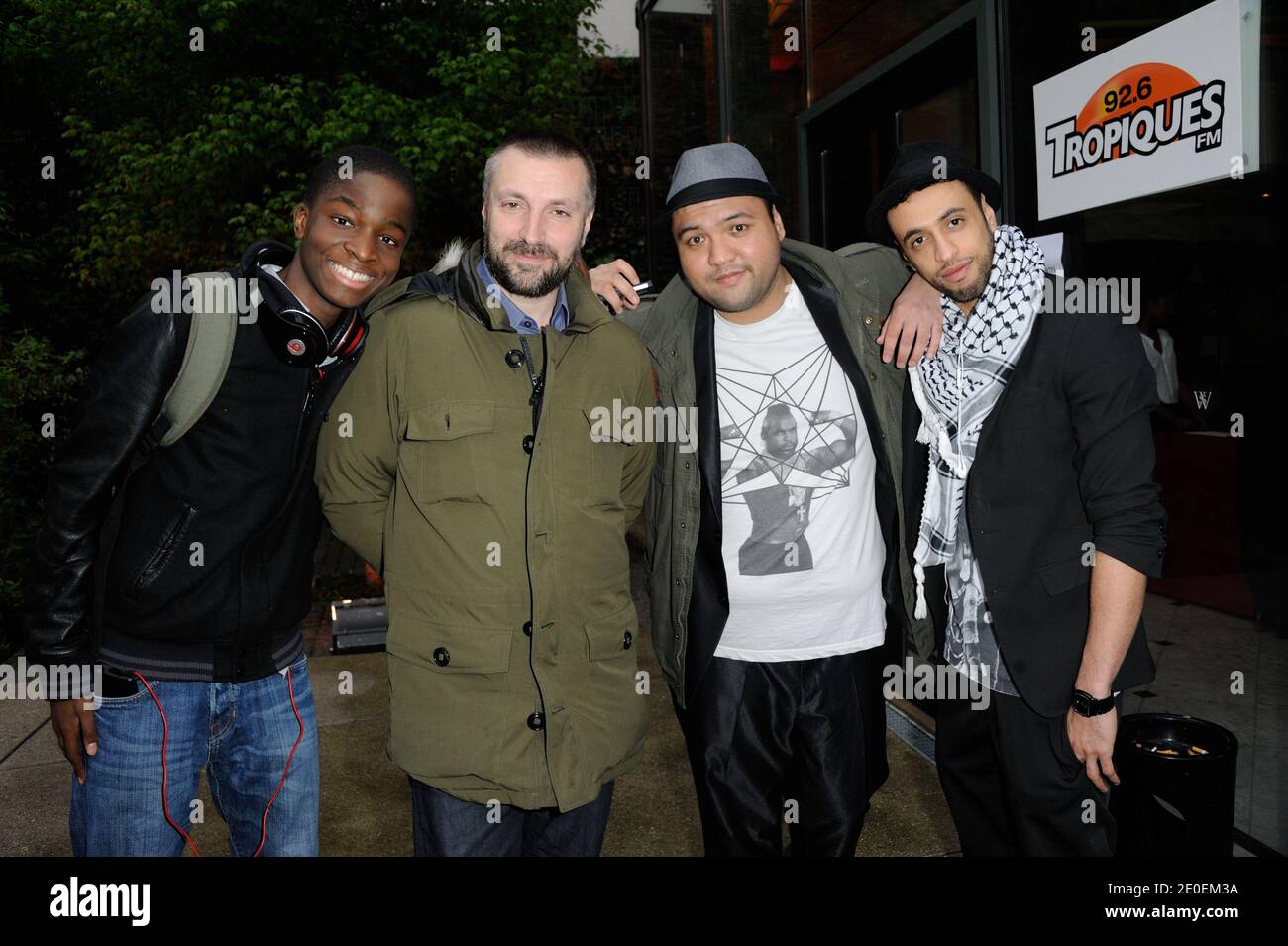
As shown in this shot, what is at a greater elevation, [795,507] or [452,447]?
Answer: [452,447]

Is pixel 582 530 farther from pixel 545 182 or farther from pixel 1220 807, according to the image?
pixel 1220 807

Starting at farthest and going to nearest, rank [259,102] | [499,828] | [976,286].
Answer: [259,102], [976,286], [499,828]

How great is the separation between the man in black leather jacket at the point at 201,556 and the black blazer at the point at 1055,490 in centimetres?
180

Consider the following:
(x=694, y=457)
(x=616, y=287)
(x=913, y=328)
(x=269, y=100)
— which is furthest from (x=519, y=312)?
(x=269, y=100)

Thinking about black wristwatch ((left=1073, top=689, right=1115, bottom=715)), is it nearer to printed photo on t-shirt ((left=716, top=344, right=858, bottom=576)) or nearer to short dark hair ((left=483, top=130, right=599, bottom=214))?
printed photo on t-shirt ((left=716, top=344, right=858, bottom=576))

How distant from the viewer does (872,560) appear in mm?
3168

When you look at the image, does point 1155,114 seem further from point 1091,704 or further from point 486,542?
point 486,542

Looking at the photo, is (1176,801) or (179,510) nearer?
(179,510)

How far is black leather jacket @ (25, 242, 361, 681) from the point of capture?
2.40m

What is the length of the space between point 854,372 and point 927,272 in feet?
1.24

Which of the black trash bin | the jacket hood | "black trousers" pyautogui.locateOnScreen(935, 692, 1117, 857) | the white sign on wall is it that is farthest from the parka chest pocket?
the white sign on wall

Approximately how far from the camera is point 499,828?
2.66 meters

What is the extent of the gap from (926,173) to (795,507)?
1.05 meters

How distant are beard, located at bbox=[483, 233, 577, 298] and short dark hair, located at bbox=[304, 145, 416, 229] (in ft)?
1.00
